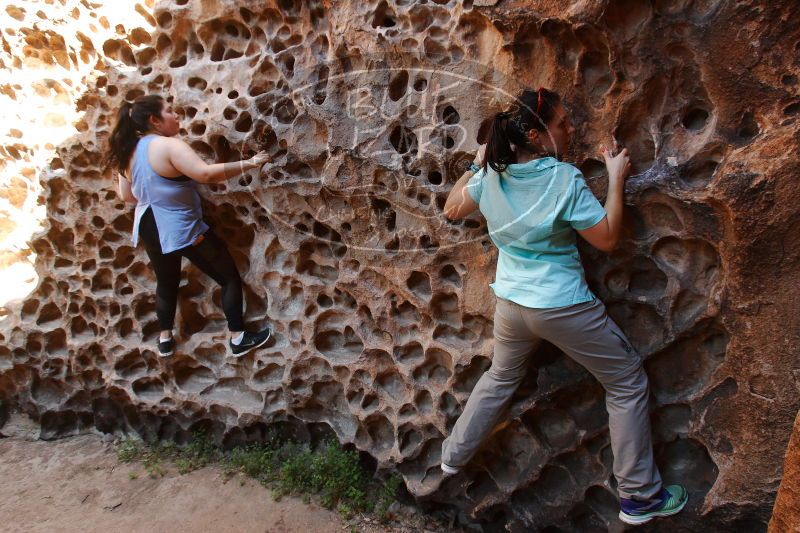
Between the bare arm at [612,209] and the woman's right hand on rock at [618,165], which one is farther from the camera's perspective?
the woman's right hand on rock at [618,165]

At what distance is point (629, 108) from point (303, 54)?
1549mm

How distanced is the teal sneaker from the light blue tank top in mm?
2332

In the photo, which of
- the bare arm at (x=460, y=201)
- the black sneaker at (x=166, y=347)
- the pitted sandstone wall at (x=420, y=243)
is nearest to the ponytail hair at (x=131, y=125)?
the pitted sandstone wall at (x=420, y=243)

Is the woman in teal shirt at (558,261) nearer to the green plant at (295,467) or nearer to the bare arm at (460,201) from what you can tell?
the bare arm at (460,201)

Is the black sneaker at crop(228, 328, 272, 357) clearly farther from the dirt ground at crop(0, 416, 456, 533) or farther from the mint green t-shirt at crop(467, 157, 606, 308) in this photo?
the mint green t-shirt at crop(467, 157, 606, 308)

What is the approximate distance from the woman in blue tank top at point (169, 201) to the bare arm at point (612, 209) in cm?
155

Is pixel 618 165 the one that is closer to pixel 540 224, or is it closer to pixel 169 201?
pixel 540 224

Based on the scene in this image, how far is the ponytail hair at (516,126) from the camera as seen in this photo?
1.95m

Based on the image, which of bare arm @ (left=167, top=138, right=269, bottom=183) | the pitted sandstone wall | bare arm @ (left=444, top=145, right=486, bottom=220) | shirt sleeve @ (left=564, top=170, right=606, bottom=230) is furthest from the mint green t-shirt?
bare arm @ (left=167, top=138, right=269, bottom=183)

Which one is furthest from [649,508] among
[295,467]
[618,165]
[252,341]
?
[252,341]

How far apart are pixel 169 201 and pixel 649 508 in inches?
99.7

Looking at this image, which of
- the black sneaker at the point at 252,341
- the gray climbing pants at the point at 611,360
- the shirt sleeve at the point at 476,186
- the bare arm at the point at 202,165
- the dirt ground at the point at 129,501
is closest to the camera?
the gray climbing pants at the point at 611,360

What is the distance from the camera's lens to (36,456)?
3.59m

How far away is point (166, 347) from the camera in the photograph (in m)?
3.30
